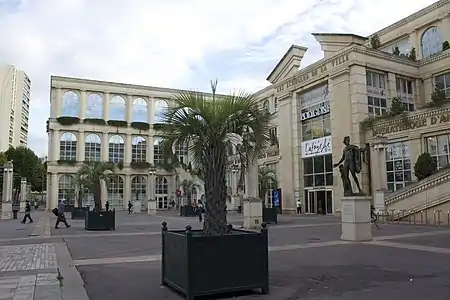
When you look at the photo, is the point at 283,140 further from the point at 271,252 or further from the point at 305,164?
the point at 271,252

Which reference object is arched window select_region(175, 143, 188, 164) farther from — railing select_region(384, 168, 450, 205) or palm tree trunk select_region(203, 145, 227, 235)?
railing select_region(384, 168, 450, 205)

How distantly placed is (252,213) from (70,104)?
55.3 metres

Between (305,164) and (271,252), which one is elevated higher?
(305,164)

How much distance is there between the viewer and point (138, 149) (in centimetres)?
7388

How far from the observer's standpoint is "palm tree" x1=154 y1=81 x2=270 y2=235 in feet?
25.6

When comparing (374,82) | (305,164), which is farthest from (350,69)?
(305,164)

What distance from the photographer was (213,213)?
7230 mm

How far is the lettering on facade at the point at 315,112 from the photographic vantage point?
124 feet

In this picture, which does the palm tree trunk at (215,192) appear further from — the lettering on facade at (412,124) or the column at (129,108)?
the column at (129,108)

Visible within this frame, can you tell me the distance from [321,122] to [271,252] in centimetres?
2789

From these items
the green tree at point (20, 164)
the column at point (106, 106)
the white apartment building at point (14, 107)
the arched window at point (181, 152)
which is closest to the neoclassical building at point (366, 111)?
the arched window at point (181, 152)

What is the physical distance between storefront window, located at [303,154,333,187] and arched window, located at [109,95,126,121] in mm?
41125

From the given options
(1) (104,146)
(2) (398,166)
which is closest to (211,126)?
(2) (398,166)

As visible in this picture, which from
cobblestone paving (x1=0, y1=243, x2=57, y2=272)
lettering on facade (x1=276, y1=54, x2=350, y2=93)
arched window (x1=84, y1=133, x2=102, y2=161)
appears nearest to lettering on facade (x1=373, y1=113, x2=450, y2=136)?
lettering on facade (x1=276, y1=54, x2=350, y2=93)
